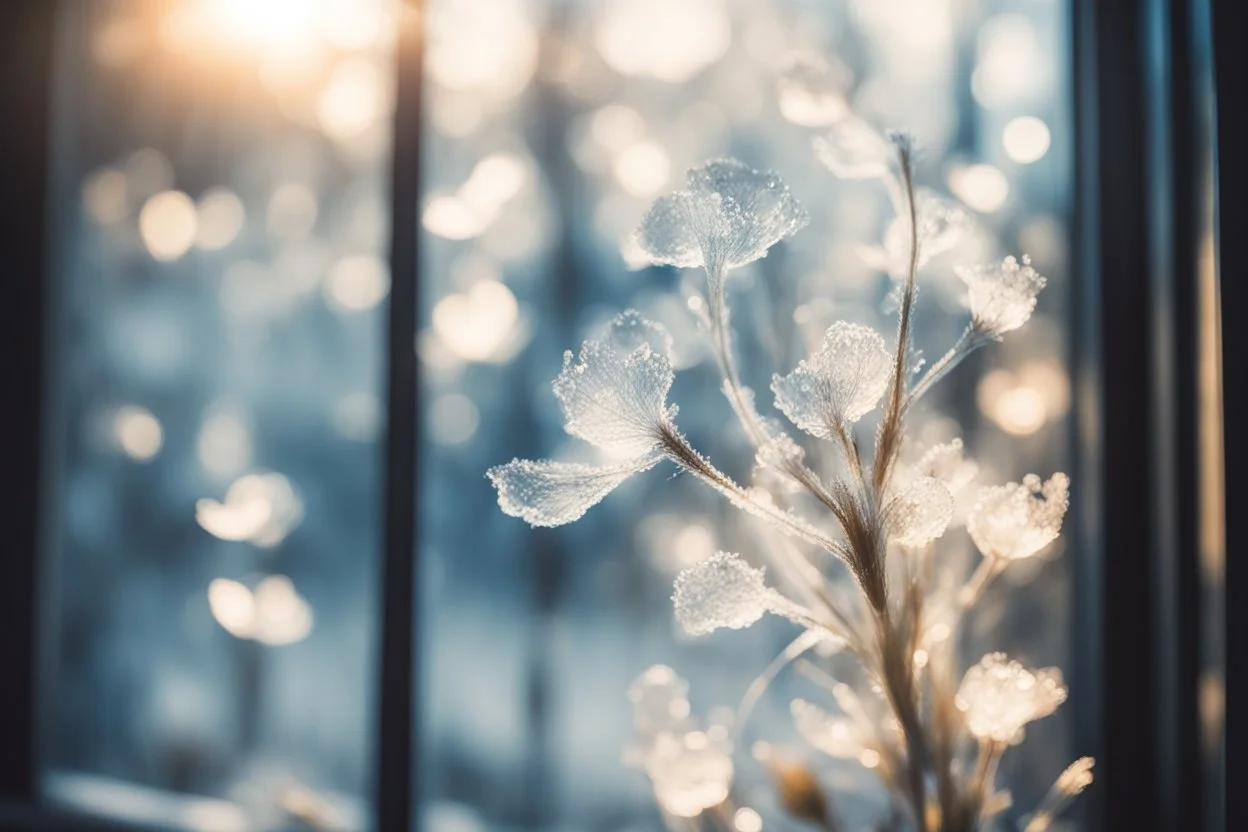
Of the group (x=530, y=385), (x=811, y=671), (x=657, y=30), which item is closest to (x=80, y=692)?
(x=530, y=385)

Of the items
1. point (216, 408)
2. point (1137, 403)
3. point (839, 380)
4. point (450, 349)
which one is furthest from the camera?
point (216, 408)

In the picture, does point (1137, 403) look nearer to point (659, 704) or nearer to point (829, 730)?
point (829, 730)

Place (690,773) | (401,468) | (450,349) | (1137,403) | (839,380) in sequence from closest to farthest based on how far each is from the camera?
(839,380)
(690,773)
(1137,403)
(401,468)
(450,349)

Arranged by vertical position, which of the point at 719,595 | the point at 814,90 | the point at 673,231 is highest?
the point at 814,90

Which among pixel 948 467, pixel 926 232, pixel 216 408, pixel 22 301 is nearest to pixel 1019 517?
pixel 948 467

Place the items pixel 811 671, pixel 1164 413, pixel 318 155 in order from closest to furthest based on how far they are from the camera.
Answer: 1. pixel 1164 413
2. pixel 811 671
3. pixel 318 155

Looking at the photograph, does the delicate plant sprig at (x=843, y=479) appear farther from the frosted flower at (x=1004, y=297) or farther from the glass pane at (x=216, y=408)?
the glass pane at (x=216, y=408)

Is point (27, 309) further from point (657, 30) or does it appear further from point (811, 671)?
point (811, 671)

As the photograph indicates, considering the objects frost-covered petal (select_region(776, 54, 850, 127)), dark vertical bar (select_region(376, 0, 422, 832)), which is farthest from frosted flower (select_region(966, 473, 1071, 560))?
dark vertical bar (select_region(376, 0, 422, 832))
